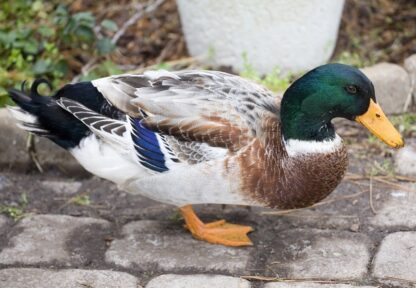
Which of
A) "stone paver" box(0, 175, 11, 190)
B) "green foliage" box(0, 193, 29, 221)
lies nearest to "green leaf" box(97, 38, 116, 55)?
"stone paver" box(0, 175, 11, 190)

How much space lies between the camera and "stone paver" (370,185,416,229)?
12.5 ft

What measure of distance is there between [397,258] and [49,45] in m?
2.61

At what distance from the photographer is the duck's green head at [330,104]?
11.3ft

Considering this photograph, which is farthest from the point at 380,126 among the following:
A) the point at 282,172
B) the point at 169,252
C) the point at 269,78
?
the point at 269,78

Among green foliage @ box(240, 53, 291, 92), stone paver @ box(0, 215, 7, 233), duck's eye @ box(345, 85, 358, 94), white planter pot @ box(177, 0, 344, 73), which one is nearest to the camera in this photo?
duck's eye @ box(345, 85, 358, 94)

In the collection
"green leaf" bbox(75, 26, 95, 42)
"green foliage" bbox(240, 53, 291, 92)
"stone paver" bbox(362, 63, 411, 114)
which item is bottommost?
"stone paver" bbox(362, 63, 411, 114)

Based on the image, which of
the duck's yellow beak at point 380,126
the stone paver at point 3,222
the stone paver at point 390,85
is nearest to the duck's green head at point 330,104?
the duck's yellow beak at point 380,126

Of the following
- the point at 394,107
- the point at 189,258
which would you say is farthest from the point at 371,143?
the point at 189,258

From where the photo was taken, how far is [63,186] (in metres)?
4.34

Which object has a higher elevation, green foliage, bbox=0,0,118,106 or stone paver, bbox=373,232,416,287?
green foliage, bbox=0,0,118,106

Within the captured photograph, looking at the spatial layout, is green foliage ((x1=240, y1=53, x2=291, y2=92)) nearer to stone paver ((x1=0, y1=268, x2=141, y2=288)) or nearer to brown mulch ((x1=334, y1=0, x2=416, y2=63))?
brown mulch ((x1=334, y1=0, x2=416, y2=63))

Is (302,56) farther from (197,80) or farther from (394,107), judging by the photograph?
(197,80)

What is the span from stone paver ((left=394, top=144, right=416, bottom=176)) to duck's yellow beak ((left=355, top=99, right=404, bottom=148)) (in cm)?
83

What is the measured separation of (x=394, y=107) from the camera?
4.87 m
